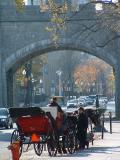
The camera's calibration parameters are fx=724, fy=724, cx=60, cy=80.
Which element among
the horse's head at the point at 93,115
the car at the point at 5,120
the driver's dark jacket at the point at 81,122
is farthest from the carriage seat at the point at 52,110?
the car at the point at 5,120

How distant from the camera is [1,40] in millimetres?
63688

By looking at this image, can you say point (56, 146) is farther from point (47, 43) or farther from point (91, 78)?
point (91, 78)

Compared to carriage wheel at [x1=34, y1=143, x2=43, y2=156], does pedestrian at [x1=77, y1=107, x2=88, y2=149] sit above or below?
above

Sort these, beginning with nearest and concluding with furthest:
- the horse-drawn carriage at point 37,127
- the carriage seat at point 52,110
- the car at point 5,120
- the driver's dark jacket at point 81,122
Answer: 1. the horse-drawn carriage at point 37,127
2. the carriage seat at point 52,110
3. the driver's dark jacket at point 81,122
4. the car at point 5,120

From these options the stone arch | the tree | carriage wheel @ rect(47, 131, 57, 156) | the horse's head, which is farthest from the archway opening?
carriage wheel @ rect(47, 131, 57, 156)

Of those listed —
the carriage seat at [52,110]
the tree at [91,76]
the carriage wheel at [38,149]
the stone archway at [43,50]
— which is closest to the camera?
the carriage seat at [52,110]

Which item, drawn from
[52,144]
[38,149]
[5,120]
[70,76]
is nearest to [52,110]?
[52,144]

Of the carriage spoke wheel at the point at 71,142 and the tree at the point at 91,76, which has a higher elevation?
the tree at the point at 91,76

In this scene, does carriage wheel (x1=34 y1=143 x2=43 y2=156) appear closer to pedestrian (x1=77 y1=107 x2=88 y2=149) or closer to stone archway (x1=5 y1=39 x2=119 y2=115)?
pedestrian (x1=77 y1=107 x2=88 y2=149)

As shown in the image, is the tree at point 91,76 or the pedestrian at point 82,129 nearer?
the pedestrian at point 82,129

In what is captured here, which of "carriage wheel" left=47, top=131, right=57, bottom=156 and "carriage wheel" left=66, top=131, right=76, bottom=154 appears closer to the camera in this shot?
"carriage wheel" left=47, top=131, right=57, bottom=156

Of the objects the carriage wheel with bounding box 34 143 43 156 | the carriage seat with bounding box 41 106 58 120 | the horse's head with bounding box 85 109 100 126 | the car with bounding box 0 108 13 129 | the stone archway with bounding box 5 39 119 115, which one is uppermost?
the stone archway with bounding box 5 39 119 115

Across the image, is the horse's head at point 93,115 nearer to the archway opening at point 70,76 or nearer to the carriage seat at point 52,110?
the carriage seat at point 52,110

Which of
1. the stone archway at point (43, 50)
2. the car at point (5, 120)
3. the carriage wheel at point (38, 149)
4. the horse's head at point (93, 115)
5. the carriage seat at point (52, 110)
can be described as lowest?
the carriage wheel at point (38, 149)
